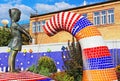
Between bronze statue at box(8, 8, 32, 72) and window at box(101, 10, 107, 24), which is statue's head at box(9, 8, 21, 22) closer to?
bronze statue at box(8, 8, 32, 72)

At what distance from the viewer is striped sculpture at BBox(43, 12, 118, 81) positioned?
1027cm

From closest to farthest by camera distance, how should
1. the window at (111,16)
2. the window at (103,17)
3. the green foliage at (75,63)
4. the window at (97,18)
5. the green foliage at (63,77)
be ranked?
the green foliage at (63,77)
the green foliage at (75,63)
the window at (111,16)
the window at (103,17)
the window at (97,18)

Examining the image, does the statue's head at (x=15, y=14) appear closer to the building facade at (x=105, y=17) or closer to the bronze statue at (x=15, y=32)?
the bronze statue at (x=15, y=32)

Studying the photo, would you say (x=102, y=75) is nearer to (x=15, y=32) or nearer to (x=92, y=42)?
(x=92, y=42)

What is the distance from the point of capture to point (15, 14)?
1014cm

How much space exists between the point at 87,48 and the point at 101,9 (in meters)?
21.7

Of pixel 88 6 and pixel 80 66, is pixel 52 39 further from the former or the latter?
pixel 80 66

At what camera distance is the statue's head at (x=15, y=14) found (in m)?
10.1

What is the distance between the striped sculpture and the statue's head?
1.12 m

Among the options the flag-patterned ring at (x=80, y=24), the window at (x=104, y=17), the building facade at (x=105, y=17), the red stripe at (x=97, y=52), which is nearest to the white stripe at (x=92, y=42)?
the red stripe at (x=97, y=52)

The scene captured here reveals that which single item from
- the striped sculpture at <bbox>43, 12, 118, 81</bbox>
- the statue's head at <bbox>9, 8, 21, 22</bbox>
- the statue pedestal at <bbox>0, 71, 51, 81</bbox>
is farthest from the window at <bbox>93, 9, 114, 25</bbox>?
the statue pedestal at <bbox>0, 71, 51, 81</bbox>

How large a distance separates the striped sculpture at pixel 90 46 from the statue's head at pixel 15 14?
1122mm

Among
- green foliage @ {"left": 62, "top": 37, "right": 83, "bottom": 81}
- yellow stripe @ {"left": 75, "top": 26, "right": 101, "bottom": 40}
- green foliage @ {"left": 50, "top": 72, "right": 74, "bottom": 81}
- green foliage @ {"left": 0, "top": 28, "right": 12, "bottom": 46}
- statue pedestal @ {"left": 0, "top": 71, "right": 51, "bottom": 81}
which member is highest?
green foliage @ {"left": 0, "top": 28, "right": 12, "bottom": 46}

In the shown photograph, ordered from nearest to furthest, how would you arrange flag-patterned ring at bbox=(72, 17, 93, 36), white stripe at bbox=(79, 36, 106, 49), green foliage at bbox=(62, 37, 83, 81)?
white stripe at bbox=(79, 36, 106, 49)
flag-patterned ring at bbox=(72, 17, 93, 36)
green foliage at bbox=(62, 37, 83, 81)
